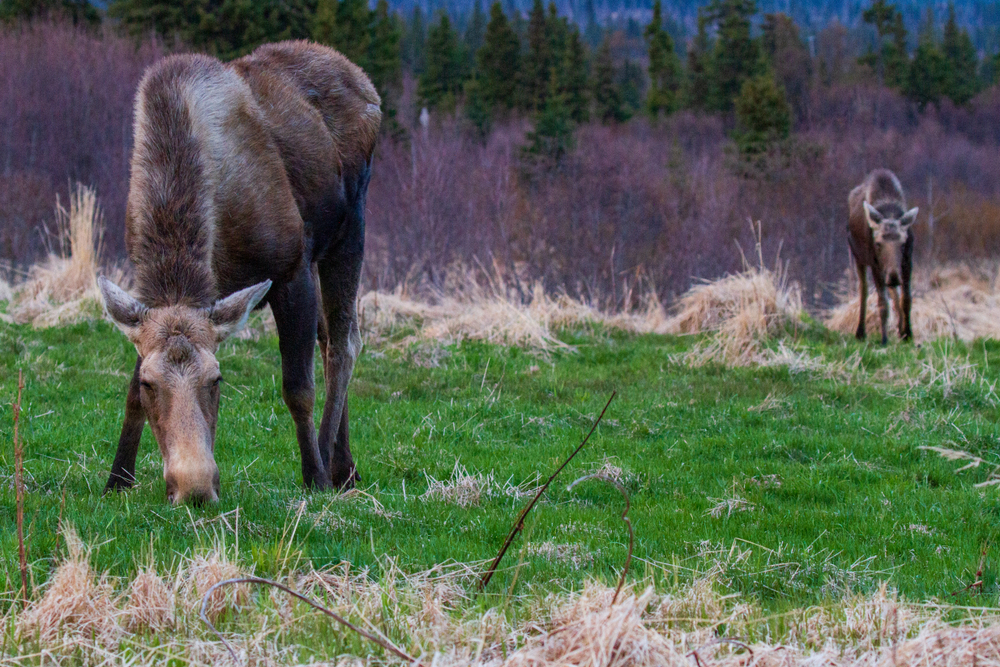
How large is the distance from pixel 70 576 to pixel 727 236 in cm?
2659

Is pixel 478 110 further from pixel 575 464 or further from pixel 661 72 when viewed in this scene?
pixel 575 464

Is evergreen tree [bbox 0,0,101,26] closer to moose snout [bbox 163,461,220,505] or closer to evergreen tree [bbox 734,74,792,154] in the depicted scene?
evergreen tree [bbox 734,74,792,154]

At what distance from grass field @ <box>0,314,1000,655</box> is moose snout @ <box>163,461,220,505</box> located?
0.23ft

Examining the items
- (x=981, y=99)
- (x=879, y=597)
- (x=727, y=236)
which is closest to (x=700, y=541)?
(x=879, y=597)

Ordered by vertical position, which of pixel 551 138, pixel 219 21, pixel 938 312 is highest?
pixel 219 21

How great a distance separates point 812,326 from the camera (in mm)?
12188

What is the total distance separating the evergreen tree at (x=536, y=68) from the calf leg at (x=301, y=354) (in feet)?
163

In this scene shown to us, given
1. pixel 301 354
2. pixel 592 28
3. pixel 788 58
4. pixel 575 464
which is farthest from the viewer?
pixel 592 28

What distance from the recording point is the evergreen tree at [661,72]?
6200 cm

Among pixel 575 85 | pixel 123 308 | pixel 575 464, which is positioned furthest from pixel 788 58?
pixel 123 308

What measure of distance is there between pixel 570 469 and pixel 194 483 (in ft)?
8.92

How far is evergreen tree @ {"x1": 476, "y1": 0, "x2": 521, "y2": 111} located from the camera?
56.5 m

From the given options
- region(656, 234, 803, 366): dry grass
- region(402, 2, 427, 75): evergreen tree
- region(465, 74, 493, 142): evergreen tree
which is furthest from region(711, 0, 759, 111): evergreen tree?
region(656, 234, 803, 366): dry grass

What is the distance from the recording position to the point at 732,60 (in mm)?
57812
